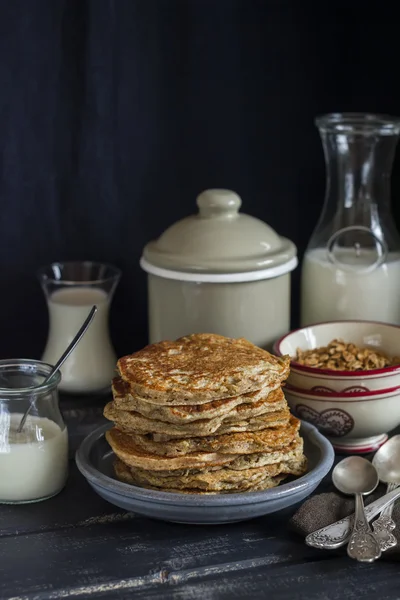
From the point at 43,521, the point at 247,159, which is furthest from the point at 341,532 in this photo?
the point at 247,159

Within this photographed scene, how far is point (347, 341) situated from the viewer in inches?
59.8

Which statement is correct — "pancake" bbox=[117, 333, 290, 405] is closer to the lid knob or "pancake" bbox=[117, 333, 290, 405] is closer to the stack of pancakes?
the stack of pancakes

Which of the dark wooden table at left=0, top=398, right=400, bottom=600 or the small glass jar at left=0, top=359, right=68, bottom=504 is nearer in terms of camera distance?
the dark wooden table at left=0, top=398, right=400, bottom=600

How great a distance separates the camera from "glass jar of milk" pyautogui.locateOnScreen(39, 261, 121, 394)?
157 centimetres

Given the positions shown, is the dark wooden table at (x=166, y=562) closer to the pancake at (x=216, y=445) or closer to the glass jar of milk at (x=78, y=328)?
the pancake at (x=216, y=445)

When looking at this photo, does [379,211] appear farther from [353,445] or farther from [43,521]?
[43,521]

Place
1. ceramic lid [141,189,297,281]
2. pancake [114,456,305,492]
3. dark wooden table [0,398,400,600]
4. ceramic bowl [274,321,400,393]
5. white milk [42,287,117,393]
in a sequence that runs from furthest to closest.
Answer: white milk [42,287,117,393] → ceramic lid [141,189,297,281] → ceramic bowl [274,321,400,393] → pancake [114,456,305,492] → dark wooden table [0,398,400,600]

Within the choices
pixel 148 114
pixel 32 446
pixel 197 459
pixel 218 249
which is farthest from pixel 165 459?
pixel 148 114

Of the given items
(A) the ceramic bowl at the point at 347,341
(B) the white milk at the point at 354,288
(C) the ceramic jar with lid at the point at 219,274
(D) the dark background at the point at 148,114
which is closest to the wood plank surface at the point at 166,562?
(A) the ceramic bowl at the point at 347,341

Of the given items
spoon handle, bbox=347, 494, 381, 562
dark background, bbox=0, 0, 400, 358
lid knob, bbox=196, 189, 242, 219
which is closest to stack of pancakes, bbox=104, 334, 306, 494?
spoon handle, bbox=347, 494, 381, 562

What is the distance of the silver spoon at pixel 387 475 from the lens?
109 centimetres

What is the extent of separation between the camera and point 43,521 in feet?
3.85

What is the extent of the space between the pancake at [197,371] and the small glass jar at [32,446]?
13cm

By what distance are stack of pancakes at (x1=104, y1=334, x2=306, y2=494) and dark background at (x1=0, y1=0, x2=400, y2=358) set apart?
62 cm
